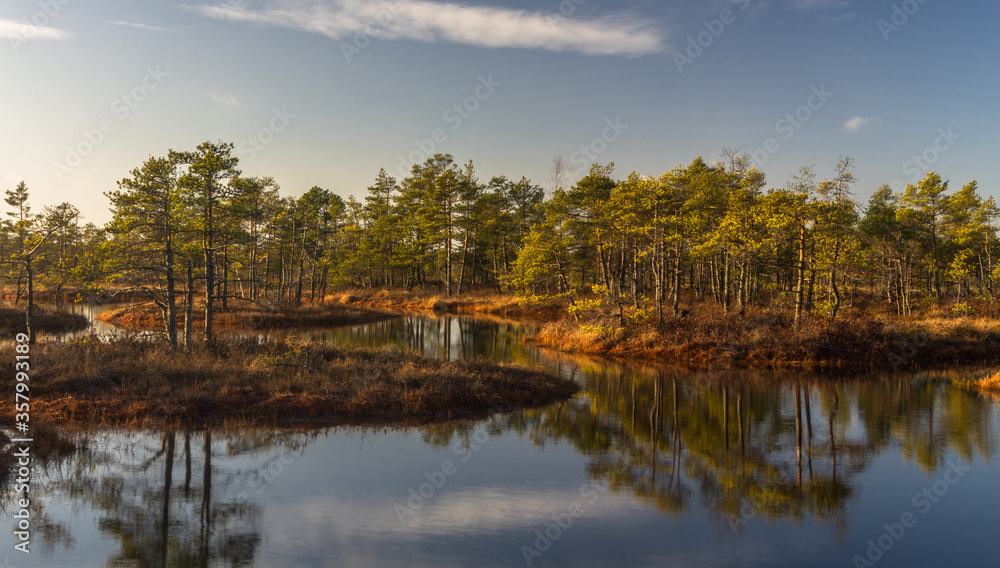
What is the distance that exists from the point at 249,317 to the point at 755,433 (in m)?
38.6

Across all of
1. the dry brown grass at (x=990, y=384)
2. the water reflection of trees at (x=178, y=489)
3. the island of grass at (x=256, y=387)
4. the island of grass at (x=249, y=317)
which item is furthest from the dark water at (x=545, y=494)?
the island of grass at (x=249, y=317)

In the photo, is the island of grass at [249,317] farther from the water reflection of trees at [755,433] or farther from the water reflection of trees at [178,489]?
the water reflection of trees at [755,433]

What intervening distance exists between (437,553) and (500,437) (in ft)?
22.3

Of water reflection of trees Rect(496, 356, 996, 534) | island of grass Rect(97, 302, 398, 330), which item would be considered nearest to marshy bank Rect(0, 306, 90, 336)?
island of grass Rect(97, 302, 398, 330)

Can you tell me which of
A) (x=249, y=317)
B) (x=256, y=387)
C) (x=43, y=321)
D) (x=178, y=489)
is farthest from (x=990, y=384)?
(x=43, y=321)

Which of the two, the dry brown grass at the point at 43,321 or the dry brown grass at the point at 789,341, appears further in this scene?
the dry brown grass at the point at 43,321

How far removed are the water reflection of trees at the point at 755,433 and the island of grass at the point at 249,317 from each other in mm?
29227

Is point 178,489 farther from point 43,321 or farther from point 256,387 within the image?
point 43,321

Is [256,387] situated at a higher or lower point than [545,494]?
higher

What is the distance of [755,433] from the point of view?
16.2 meters

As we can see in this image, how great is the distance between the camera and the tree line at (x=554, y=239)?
26.5 metres

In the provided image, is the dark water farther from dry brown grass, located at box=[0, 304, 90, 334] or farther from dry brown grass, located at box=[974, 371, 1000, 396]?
dry brown grass, located at box=[0, 304, 90, 334]

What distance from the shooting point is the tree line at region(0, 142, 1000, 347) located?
26547mm

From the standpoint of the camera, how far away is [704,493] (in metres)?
11.5
